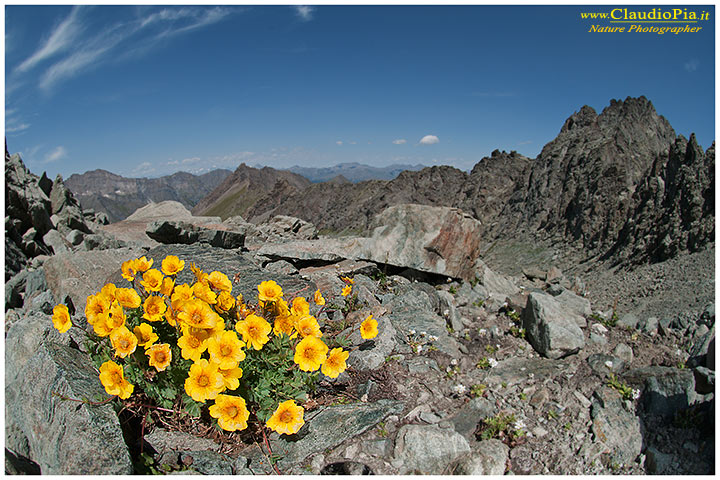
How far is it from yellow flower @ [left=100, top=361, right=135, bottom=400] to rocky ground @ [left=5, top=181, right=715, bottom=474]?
244mm

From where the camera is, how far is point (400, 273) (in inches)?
352

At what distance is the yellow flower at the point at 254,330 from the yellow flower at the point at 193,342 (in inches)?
10.0

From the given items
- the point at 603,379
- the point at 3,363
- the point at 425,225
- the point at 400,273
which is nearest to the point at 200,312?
the point at 3,363

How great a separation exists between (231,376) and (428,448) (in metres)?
1.99

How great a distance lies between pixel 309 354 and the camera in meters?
3.09

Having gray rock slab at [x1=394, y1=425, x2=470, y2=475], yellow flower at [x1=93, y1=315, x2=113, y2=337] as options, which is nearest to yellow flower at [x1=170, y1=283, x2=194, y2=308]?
yellow flower at [x1=93, y1=315, x2=113, y2=337]

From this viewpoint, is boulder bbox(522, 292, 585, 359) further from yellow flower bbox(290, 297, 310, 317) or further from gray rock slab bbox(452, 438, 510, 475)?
yellow flower bbox(290, 297, 310, 317)

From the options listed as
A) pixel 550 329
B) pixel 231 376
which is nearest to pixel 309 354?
pixel 231 376

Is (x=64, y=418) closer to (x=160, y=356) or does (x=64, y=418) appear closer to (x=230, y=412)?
(x=160, y=356)

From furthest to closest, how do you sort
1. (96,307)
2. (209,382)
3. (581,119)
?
(581,119)
(96,307)
(209,382)

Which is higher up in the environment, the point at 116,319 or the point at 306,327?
the point at 116,319

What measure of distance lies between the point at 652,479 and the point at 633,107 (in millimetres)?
48071

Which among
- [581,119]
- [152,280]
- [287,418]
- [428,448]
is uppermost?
[581,119]

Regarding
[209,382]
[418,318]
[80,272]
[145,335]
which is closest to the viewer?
[209,382]
